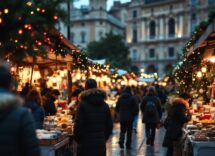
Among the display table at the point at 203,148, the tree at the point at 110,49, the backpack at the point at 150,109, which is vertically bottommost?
the display table at the point at 203,148

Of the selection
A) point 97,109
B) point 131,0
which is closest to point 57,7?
point 97,109

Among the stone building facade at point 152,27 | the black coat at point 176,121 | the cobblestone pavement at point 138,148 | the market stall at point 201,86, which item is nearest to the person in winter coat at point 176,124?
the black coat at point 176,121

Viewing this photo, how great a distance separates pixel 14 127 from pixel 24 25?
4.78 feet

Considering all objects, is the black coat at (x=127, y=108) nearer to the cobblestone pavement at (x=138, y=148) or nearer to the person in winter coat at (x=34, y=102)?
the cobblestone pavement at (x=138, y=148)

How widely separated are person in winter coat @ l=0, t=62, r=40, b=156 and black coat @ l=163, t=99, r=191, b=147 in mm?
5297

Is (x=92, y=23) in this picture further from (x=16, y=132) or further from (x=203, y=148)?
(x=16, y=132)

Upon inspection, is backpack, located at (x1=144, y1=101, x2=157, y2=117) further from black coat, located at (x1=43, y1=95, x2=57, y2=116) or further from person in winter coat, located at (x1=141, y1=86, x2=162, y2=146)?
black coat, located at (x1=43, y1=95, x2=57, y2=116)

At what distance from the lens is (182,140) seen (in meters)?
9.26

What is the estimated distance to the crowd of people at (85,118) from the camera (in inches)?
152

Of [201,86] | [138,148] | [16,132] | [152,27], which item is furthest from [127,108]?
[152,27]

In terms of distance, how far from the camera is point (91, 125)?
6.47 m

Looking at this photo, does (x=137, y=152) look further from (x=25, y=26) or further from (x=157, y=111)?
(x=25, y=26)

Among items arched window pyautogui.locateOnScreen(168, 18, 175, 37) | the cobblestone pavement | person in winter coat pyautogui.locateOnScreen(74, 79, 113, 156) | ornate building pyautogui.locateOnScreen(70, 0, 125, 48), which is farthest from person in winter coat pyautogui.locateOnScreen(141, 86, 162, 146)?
ornate building pyautogui.locateOnScreen(70, 0, 125, 48)

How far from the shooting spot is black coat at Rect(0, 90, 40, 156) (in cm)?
387
